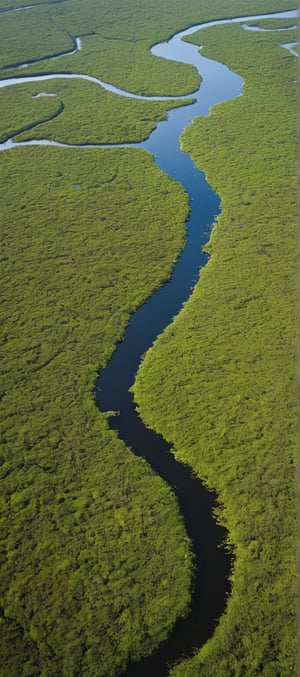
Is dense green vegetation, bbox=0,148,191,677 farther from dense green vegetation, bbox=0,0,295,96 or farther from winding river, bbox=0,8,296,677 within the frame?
dense green vegetation, bbox=0,0,295,96

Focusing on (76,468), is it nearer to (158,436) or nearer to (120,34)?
(158,436)

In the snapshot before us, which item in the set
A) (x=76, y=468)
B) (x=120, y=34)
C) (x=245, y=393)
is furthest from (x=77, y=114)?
(x=76, y=468)

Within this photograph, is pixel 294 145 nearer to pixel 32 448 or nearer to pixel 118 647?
pixel 32 448

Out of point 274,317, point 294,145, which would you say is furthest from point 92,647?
point 294,145

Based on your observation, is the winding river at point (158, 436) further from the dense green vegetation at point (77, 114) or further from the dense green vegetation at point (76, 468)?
the dense green vegetation at point (77, 114)

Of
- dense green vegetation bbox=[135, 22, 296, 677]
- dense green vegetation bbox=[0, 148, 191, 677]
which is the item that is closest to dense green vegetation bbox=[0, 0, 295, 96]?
dense green vegetation bbox=[135, 22, 296, 677]
